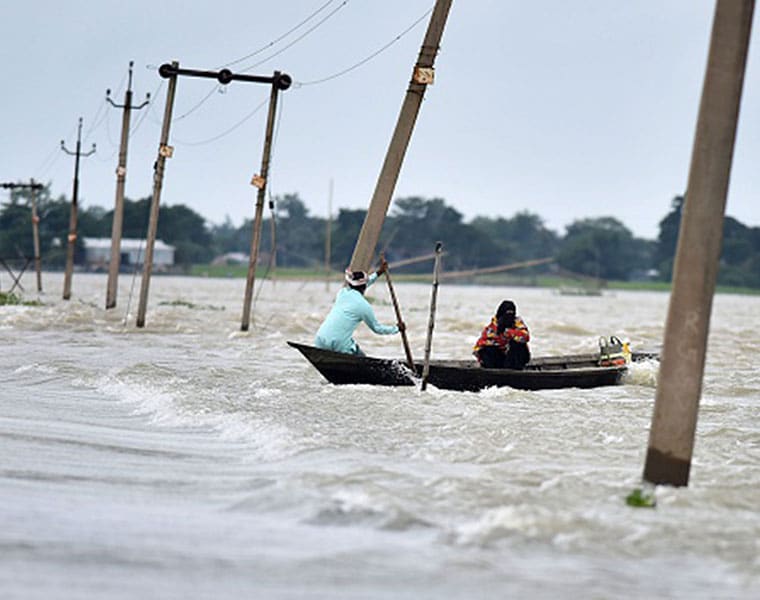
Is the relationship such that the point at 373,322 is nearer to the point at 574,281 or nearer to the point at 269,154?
the point at 269,154

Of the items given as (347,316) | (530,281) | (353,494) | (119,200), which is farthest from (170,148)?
(530,281)

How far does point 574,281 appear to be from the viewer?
4729 inches

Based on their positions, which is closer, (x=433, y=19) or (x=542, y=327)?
(x=433, y=19)

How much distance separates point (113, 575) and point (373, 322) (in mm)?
8194

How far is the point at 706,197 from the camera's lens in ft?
24.2

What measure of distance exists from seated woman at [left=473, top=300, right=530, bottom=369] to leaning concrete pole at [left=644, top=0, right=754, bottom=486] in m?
7.17

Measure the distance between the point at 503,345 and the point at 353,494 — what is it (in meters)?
7.19

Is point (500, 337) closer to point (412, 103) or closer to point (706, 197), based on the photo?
point (412, 103)

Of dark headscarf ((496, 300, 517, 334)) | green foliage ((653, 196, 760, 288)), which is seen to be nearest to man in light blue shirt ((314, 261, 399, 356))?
dark headscarf ((496, 300, 517, 334))

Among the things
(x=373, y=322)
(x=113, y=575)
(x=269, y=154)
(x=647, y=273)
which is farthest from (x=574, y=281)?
(x=113, y=575)

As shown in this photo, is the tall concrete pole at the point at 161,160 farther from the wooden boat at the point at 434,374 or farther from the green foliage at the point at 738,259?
the green foliage at the point at 738,259

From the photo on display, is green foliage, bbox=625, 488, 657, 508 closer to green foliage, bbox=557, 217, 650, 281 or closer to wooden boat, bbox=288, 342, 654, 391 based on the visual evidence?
wooden boat, bbox=288, 342, 654, 391

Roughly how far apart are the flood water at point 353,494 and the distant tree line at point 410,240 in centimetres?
8415

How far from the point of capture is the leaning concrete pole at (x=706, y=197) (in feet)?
24.2
